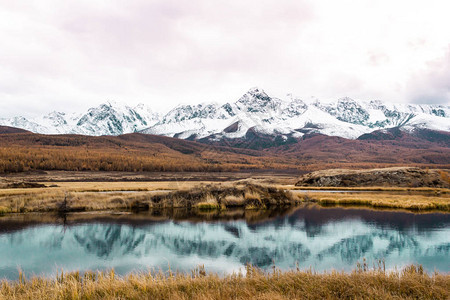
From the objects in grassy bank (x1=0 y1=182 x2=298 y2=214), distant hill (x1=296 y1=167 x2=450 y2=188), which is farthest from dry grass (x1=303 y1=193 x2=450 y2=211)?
distant hill (x1=296 y1=167 x2=450 y2=188)

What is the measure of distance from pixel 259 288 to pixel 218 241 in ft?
33.1

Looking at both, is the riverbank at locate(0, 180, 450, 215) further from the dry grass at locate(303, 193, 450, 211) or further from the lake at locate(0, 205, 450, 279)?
the lake at locate(0, 205, 450, 279)

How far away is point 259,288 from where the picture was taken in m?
10.7

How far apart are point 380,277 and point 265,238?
10.9 meters

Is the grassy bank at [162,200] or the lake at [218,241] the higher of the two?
the grassy bank at [162,200]

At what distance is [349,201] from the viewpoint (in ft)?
125

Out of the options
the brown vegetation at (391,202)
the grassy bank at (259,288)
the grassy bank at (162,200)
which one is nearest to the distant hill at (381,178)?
the brown vegetation at (391,202)

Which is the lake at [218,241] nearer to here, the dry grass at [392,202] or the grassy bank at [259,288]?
the dry grass at [392,202]

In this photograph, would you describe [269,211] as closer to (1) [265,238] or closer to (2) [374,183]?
(1) [265,238]

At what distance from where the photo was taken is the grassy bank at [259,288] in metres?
9.64

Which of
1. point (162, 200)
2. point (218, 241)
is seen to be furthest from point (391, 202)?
point (162, 200)

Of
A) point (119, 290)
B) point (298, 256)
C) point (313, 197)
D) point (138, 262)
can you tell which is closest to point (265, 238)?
point (298, 256)

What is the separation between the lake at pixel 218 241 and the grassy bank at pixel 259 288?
3.60 meters

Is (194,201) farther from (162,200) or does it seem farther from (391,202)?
(391,202)
